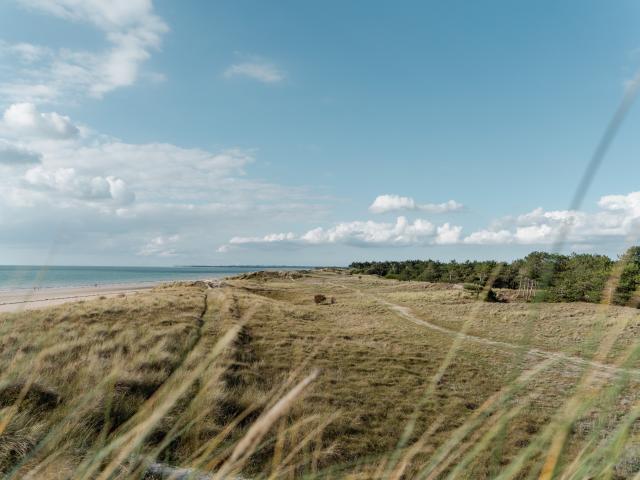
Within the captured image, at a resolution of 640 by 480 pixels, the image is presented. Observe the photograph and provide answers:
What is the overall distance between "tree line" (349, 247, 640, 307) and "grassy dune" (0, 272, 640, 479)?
0.35ft

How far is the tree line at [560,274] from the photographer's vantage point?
1.06 m

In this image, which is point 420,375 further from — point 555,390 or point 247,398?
point 247,398

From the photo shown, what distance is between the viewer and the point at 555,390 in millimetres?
12508

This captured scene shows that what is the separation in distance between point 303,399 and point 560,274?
8.58 meters

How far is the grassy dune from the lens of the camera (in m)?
1.28

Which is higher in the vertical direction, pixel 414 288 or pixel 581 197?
pixel 581 197

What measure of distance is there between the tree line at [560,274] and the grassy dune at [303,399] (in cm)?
11

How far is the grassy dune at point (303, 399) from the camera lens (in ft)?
4.19

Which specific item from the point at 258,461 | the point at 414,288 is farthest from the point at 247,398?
the point at 414,288

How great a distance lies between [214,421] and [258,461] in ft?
4.34

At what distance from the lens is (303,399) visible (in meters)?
9.04

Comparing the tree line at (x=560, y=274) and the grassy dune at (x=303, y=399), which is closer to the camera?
the tree line at (x=560, y=274)

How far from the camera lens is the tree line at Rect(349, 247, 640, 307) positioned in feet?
3.49

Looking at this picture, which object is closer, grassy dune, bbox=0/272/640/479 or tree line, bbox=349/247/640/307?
tree line, bbox=349/247/640/307
